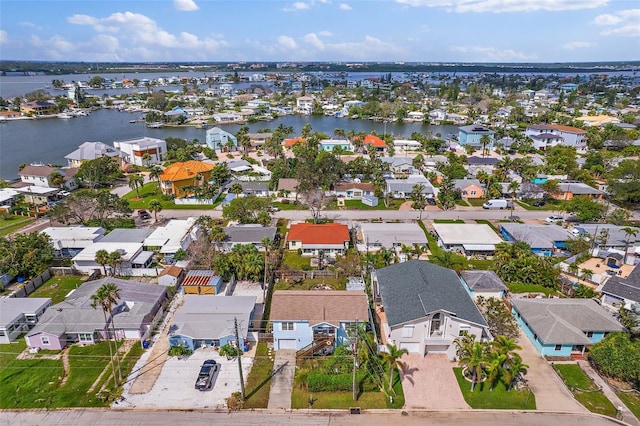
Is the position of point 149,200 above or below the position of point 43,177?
below

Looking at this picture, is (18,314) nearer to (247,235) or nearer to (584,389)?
(247,235)

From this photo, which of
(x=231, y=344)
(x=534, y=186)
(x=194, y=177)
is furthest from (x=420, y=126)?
(x=231, y=344)

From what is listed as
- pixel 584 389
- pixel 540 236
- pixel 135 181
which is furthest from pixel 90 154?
pixel 584 389

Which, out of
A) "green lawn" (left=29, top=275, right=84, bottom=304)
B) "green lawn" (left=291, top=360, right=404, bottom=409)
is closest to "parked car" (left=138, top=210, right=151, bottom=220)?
"green lawn" (left=29, top=275, right=84, bottom=304)

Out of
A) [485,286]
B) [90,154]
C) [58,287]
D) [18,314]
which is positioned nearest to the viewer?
[18,314]

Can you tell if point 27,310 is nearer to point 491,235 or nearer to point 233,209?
point 233,209

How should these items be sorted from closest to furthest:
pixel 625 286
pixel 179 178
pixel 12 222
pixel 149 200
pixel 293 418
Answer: pixel 293 418
pixel 625 286
pixel 12 222
pixel 149 200
pixel 179 178

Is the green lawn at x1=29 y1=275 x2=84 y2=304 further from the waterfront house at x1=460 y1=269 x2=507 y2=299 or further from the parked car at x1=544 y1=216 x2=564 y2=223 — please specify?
the parked car at x1=544 y1=216 x2=564 y2=223

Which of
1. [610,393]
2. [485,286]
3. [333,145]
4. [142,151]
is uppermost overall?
[142,151]
